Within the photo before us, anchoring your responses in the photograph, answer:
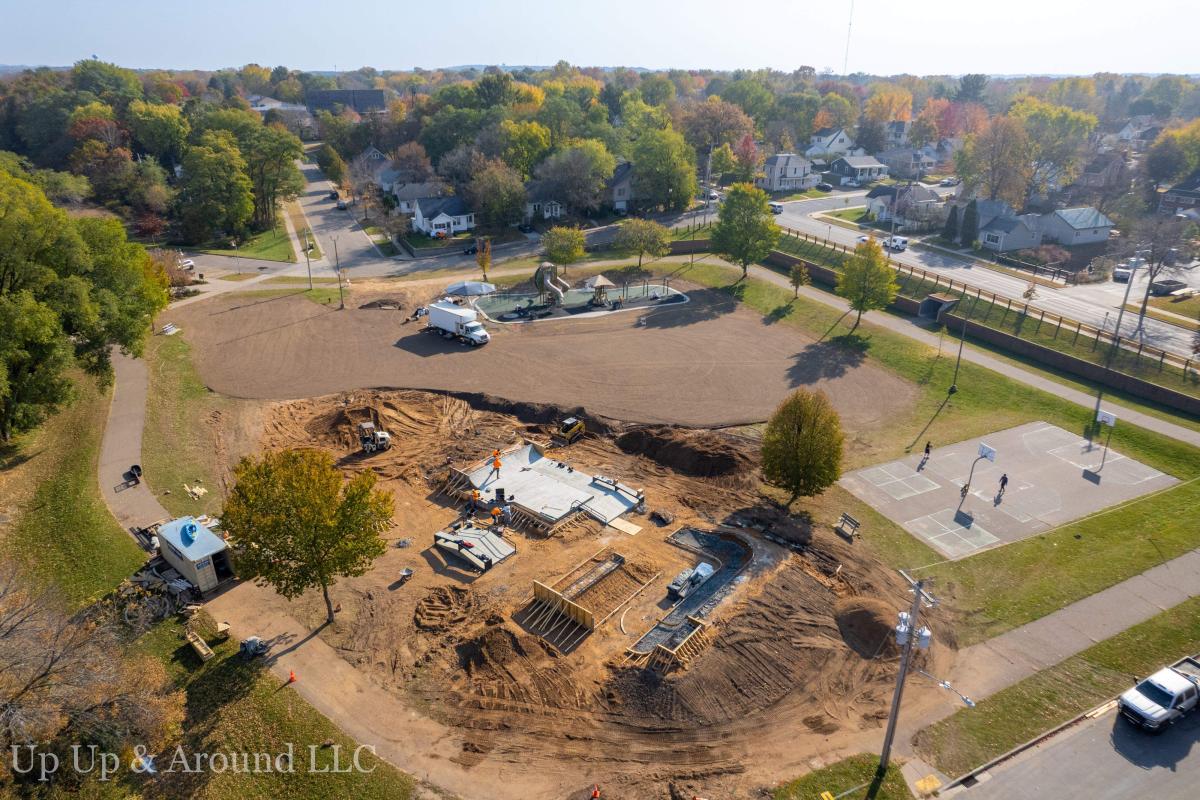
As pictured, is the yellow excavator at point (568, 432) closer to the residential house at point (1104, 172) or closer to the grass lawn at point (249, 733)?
the grass lawn at point (249, 733)

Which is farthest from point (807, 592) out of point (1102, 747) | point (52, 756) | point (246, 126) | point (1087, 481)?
point (246, 126)

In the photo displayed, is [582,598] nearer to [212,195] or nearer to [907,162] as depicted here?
[212,195]

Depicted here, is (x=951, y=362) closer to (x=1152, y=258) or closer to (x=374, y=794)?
(x=1152, y=258)

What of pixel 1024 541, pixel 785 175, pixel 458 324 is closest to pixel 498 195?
pixel 458 324

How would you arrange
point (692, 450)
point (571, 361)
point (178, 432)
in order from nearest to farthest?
point (692, 450), point (178, 432), point (571, 361)

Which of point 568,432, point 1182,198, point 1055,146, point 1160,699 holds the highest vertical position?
point 1055,146

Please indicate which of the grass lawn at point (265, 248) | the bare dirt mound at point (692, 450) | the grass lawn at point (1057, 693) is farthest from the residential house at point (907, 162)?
the grass lawn at point (1057, 693)

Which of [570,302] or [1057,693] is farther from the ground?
[570,302]
